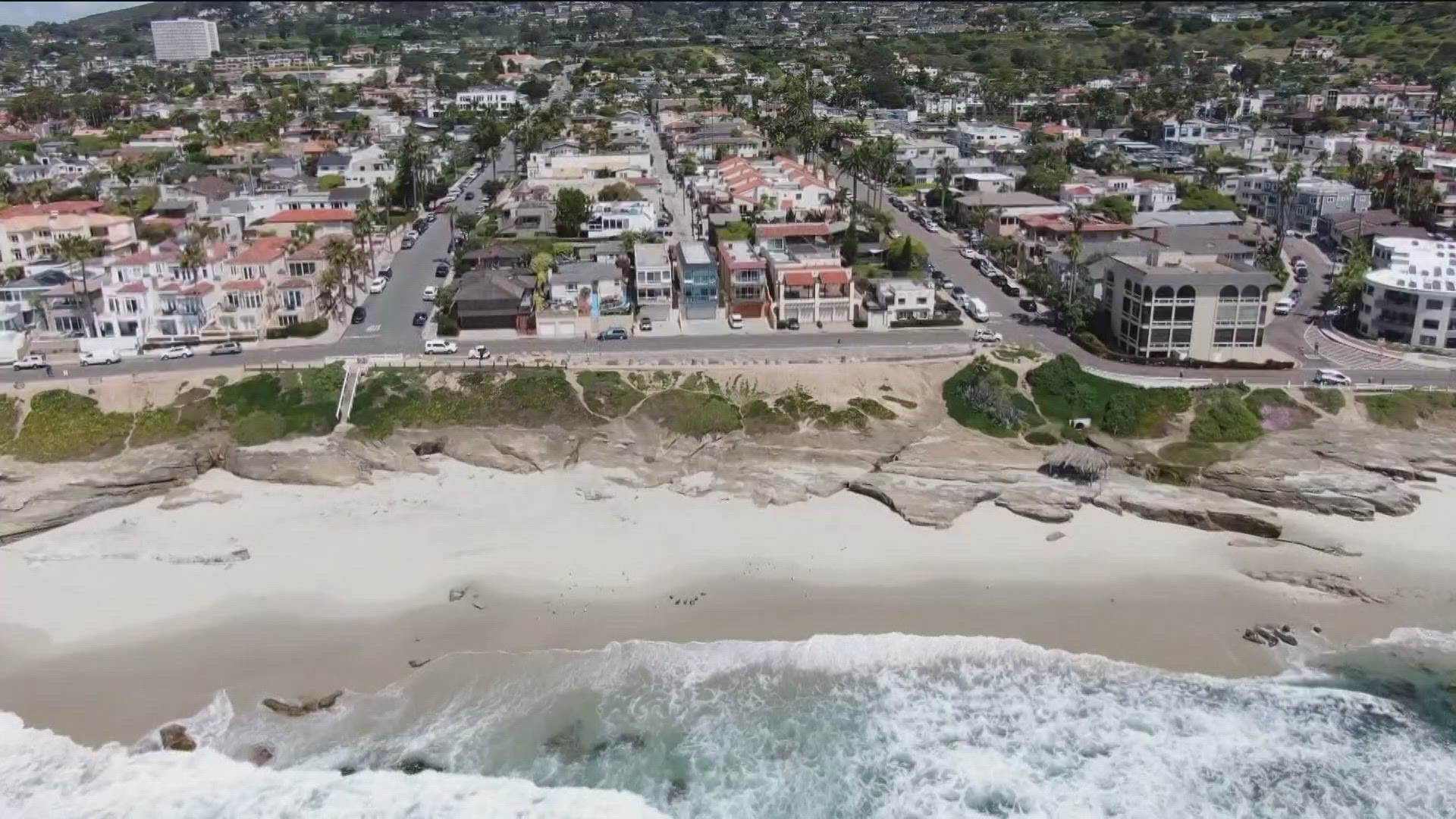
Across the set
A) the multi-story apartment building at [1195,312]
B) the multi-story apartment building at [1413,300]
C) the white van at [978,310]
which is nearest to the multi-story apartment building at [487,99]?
the white van at [978,310]

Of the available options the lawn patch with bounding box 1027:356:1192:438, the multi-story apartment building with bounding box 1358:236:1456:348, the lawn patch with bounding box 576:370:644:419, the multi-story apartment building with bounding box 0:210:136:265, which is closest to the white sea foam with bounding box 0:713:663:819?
the lawn patch with bounding box 576:370:644:419

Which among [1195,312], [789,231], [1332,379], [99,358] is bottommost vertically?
[1332,379]

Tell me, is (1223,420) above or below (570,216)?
below

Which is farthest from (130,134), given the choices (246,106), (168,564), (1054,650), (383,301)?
(1054,650)

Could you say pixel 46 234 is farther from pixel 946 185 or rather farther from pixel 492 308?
pixel 946 185

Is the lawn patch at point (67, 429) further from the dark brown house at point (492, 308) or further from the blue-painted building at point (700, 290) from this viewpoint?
the blue-painted building at point (700, 290)

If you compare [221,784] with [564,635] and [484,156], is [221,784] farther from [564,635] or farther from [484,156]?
[484,156]

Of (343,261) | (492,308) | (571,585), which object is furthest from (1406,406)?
(343,261)
